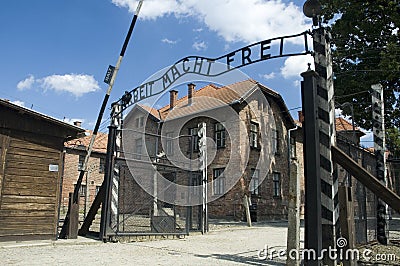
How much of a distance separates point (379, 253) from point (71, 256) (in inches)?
246

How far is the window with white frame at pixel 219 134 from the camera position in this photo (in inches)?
893

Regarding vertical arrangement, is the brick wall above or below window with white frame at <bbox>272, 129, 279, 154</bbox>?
below

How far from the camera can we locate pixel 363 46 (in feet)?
54.9

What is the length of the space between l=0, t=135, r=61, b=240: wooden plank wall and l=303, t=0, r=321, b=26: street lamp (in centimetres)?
737

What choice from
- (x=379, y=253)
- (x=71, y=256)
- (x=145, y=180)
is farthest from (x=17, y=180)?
(x=145, y=180)

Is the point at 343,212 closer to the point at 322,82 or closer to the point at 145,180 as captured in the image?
the point at 322,82

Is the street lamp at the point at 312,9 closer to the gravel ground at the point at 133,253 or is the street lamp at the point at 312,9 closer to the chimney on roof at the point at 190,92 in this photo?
the gravel ground at the point at 133,253

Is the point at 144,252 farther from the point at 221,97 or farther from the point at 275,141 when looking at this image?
the point at 275,141

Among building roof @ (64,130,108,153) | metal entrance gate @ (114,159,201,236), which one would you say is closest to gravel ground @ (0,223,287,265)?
metal entrance gate @ (114,159,201,236)

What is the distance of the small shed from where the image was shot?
29.2 feet

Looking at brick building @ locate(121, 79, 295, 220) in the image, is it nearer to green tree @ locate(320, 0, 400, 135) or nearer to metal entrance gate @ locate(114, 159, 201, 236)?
metal entrance gate @ locate(114, 159, 201, 236)

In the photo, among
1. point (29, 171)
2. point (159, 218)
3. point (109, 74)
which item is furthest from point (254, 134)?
point (29, 171)

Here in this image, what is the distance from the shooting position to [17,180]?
29.8 feet

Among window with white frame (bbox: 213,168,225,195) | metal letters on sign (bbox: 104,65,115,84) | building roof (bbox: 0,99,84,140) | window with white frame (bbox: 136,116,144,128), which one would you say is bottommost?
window with white frame (bbox: 213,168,225,195)
